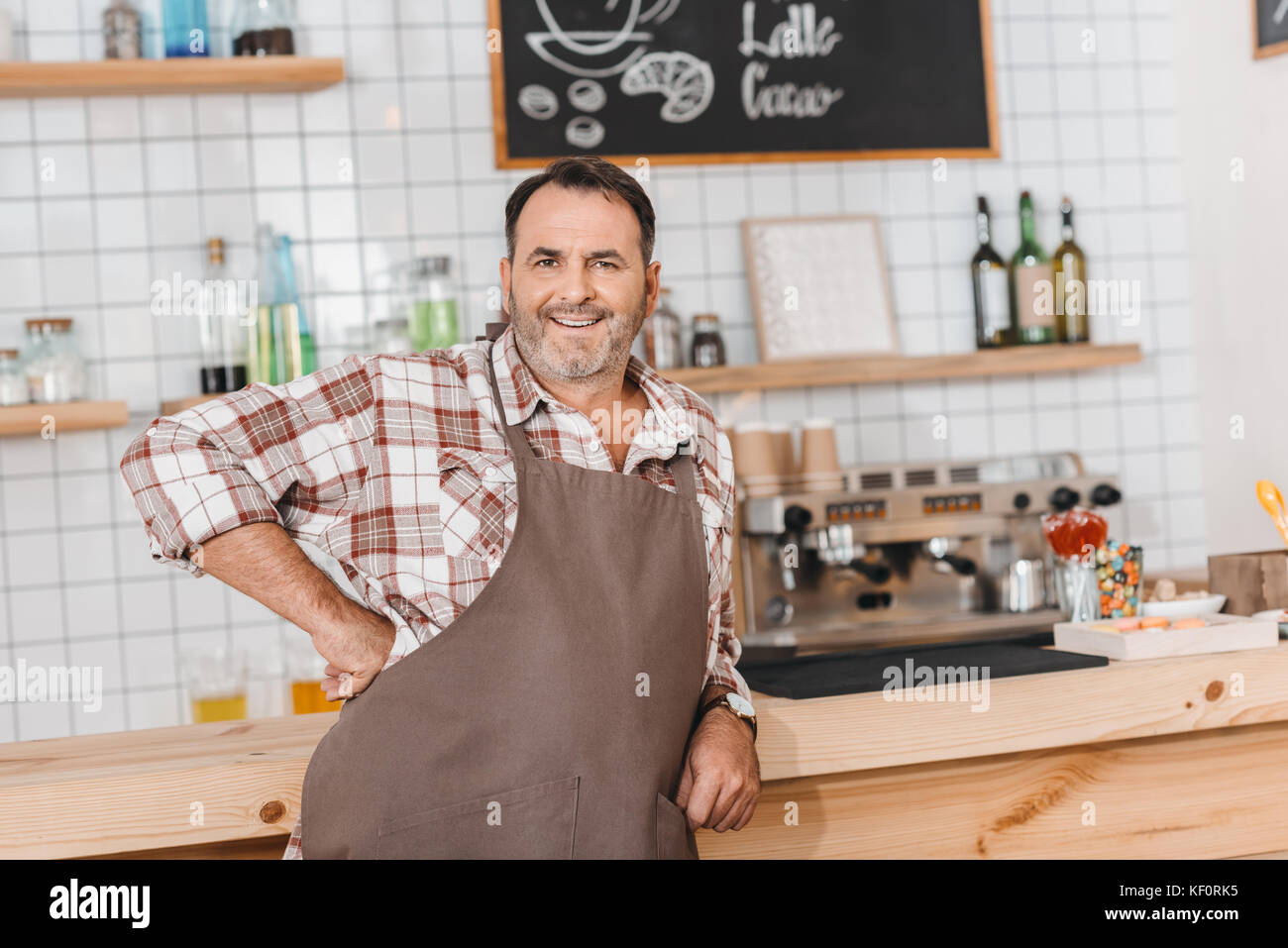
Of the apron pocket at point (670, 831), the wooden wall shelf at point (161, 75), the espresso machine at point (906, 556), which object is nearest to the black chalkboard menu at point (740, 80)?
the wooden wall shelf at point (161, 75)

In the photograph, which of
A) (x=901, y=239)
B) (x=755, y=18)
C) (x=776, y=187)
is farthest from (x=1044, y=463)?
(x=755, y=18)

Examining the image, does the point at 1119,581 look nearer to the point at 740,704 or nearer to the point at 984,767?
the point at 984,767

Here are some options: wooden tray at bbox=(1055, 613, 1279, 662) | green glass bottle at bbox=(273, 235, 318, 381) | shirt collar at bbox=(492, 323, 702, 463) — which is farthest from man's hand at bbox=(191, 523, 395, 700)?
green glass bottle at bbox=(273, 235, 318, 381)

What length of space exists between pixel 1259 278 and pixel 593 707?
8.39 feet

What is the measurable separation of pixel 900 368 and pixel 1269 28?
1169mm

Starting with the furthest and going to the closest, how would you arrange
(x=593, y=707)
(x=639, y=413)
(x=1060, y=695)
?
(x=1060, y=695), (x=639, y=413), (x=593, y=707)

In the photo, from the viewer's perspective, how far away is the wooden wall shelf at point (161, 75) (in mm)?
2641

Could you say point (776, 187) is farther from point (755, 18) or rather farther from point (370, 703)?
point (370, 703)

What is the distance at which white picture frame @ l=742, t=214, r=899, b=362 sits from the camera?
3.11m

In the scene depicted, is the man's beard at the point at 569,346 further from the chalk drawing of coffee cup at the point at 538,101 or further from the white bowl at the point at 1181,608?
the chalk drawing of coffee cup at the point at 538,101

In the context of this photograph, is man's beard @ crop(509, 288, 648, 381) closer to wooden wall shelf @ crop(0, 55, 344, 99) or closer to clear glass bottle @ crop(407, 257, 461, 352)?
clear glass bottle @ crop(407, 257, 461, 352)

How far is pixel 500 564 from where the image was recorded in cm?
124

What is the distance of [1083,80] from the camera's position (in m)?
3.33

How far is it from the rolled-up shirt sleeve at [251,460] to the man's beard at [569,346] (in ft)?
0.64
